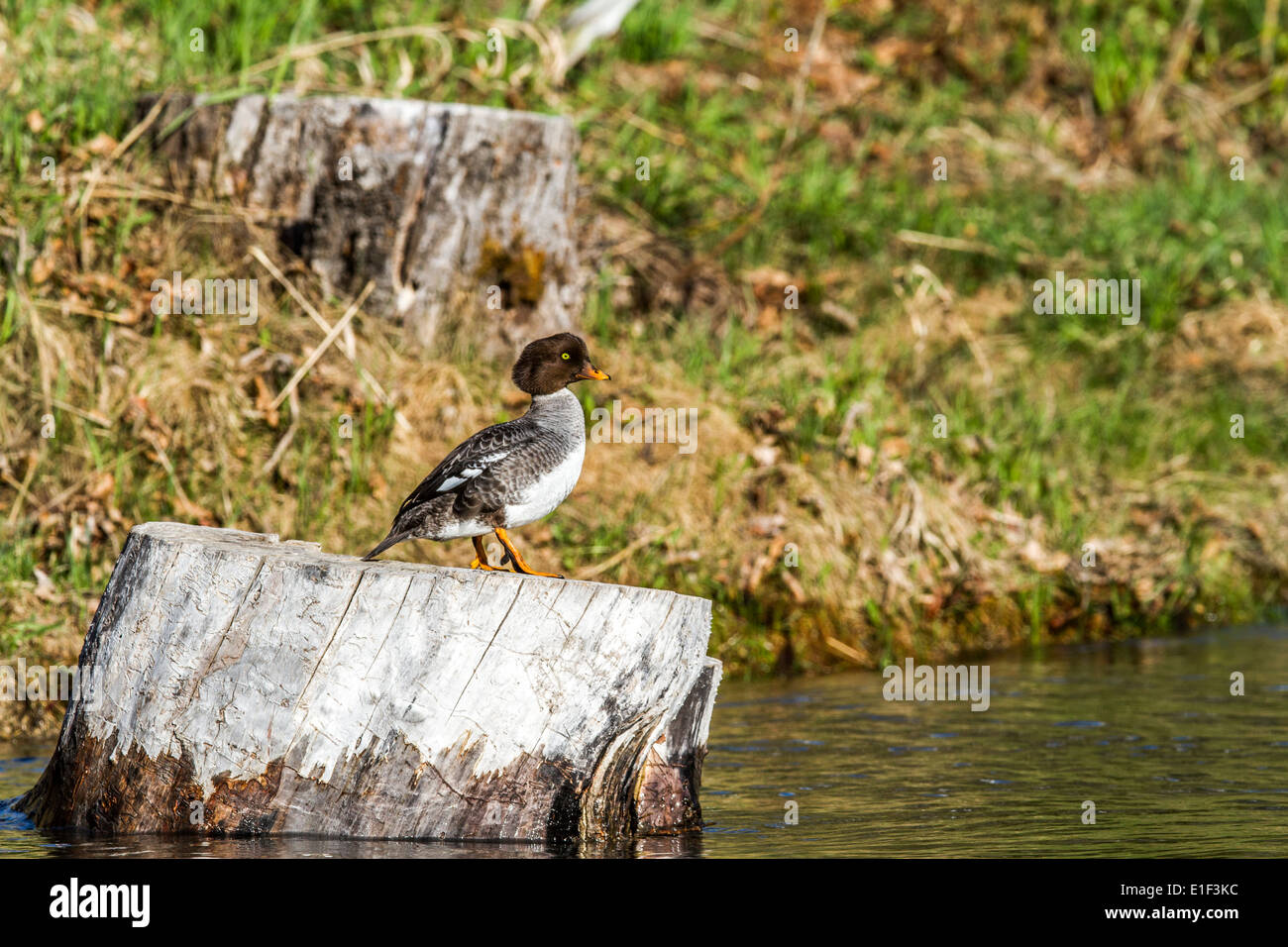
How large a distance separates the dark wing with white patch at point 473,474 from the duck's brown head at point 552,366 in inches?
13.0

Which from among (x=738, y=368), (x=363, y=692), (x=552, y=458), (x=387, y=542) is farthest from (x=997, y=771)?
(x=738, y=368)

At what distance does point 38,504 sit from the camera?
8602 mm

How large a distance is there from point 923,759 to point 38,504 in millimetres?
4783

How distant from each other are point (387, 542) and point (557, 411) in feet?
3.17

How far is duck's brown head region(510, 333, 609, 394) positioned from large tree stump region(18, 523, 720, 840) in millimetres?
1226

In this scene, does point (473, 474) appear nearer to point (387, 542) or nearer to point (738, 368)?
point (387, 542)

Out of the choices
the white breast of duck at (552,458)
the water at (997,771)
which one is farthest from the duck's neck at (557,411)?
the water at (997,771)

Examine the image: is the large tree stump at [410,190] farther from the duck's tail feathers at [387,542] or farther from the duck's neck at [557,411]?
the duck's tail feathers at [387,542]

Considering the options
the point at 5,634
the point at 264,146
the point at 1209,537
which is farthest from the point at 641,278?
the point at 5,634

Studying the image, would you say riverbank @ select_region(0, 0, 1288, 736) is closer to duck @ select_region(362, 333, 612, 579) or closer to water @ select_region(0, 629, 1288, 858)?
water @ select_region(0, 629, 1288, 858)

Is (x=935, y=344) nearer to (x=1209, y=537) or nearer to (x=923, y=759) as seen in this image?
(x=1209, y=537)

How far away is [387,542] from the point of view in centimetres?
568

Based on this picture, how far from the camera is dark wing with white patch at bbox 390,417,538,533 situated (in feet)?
19.2

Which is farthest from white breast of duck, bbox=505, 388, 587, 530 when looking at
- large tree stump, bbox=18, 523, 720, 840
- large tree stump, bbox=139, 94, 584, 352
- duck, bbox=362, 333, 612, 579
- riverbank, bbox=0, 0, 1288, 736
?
large tree stump, bbox=139, 94, 584, 352
